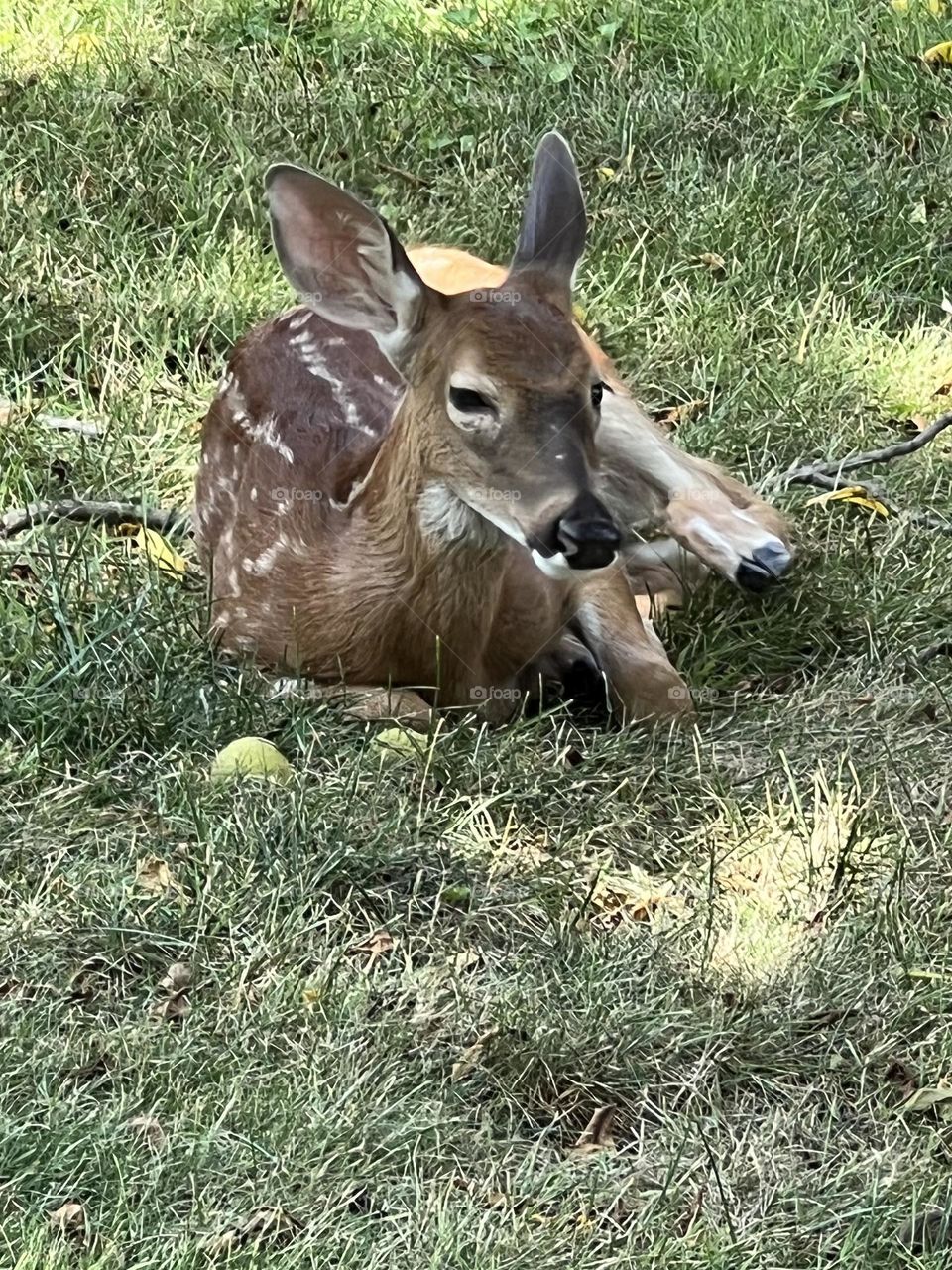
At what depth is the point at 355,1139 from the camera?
3.43m

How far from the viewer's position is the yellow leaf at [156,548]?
509cm

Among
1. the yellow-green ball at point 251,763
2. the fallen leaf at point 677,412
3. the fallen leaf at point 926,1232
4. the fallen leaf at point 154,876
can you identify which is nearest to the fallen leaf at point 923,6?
the fallen leaf at point 677,412

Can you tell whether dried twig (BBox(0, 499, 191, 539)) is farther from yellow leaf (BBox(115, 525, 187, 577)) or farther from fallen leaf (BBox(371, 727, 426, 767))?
fallen leaf (BBox(371, 727, 426, 767))

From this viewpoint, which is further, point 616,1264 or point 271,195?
point 271,195

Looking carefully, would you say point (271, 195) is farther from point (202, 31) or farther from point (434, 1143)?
point (202, 31)

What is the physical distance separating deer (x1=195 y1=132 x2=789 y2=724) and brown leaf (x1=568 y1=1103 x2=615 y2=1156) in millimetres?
1079

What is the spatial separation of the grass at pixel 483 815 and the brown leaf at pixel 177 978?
0.8 inches

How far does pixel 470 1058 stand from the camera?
363 cm

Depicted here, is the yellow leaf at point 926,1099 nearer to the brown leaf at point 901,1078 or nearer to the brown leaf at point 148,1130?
the brown leaf at point 901,1078

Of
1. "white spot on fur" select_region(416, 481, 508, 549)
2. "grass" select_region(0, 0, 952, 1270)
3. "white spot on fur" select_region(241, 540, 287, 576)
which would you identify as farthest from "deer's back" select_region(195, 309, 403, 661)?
"white spot on fur" select_region(416, 481, 508, 549)

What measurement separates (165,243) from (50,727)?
2.33 metres

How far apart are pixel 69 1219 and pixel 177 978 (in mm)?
636

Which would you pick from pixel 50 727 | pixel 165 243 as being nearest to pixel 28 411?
pixel 165 243

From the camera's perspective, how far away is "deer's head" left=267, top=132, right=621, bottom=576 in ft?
13.6
